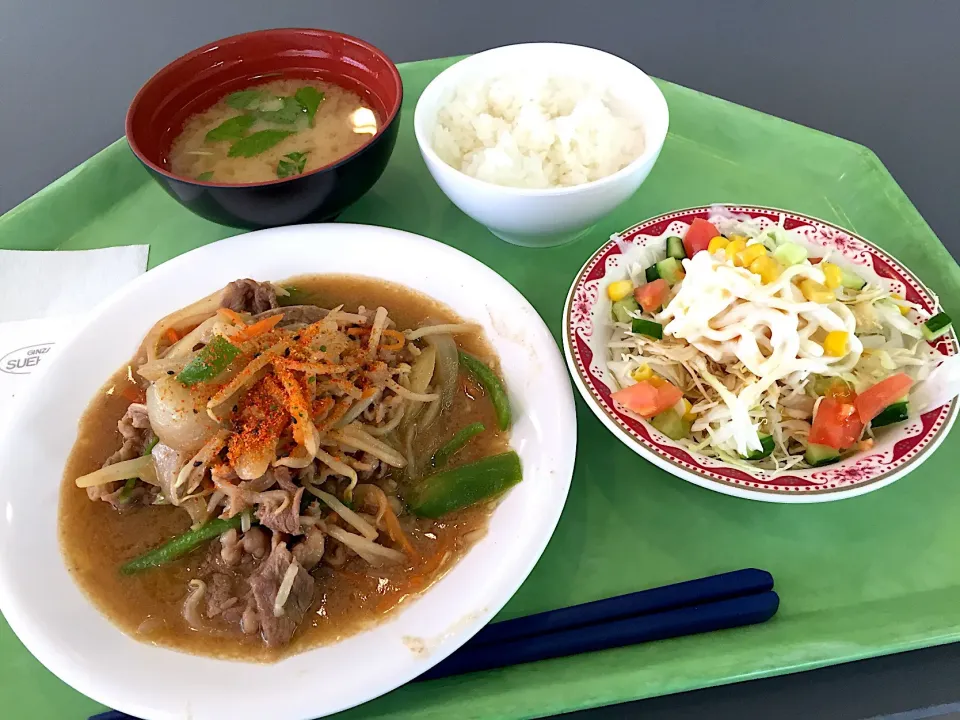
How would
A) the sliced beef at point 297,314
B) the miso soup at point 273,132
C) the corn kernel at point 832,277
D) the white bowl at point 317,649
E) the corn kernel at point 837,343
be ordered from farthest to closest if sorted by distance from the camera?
the miso soup at point 273,132, the sliced beef at point 297,314, the corn kernel at point 832,277, the corn kernel at point 837,343, the white bowl at point 317,649

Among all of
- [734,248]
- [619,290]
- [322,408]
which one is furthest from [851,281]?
[322,408]

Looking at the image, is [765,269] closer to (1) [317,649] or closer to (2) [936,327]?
(2) [936,327]

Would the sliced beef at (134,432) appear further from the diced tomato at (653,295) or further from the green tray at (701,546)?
the diced tomato at (653,295)

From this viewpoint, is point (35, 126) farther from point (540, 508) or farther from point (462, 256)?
point (540, 508)

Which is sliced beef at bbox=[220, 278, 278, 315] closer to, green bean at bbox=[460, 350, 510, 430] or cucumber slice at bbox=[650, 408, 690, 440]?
green bean at bbox=[460, 350, 510, 430]

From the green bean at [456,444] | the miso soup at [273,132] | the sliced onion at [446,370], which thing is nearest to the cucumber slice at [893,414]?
the green bean at [456,444]
